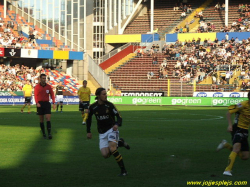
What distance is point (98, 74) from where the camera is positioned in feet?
196

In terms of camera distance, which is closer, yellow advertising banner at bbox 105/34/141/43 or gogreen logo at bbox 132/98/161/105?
gogreen logo at bbox 132/98/161/105

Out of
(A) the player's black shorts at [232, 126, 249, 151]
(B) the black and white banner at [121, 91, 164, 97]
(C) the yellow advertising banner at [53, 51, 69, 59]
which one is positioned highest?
(C) the yellow advertising banner at [53, 51, 69, 59]

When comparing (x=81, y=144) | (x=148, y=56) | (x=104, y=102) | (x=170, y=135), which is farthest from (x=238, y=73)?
(x=104, y=102)

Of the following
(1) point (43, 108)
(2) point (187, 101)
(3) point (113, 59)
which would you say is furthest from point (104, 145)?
(3) point (113, 59)

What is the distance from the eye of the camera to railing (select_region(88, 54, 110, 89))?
58156mm

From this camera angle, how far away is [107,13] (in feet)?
226

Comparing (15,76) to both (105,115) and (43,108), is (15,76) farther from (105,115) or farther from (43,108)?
(105,115)

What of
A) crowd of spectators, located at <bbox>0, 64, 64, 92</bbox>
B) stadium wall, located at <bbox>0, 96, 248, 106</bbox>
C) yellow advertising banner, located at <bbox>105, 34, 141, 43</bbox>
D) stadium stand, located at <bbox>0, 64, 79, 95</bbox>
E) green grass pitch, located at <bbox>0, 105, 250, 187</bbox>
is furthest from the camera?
yellow advertising banner, located at <bbox>105, 34, 141, 43</bbox>

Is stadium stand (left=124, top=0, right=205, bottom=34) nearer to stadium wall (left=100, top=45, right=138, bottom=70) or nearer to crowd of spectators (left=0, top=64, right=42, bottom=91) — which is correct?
stadium wall (left=100, top=45, right=138, bottom=70)

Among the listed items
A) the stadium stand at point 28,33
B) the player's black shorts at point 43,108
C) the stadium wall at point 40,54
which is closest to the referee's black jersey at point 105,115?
the player's black shorts at point 43,108

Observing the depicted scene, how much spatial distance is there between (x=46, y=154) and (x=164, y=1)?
188 feet

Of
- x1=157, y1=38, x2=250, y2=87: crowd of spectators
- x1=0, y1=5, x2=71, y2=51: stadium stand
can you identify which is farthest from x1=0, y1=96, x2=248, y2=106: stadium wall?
x1=0, y1=5, x2=71, y2=51: stadium stand

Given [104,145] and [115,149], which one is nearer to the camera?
[115,149]

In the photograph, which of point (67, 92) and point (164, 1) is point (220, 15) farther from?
point (67, 92)
